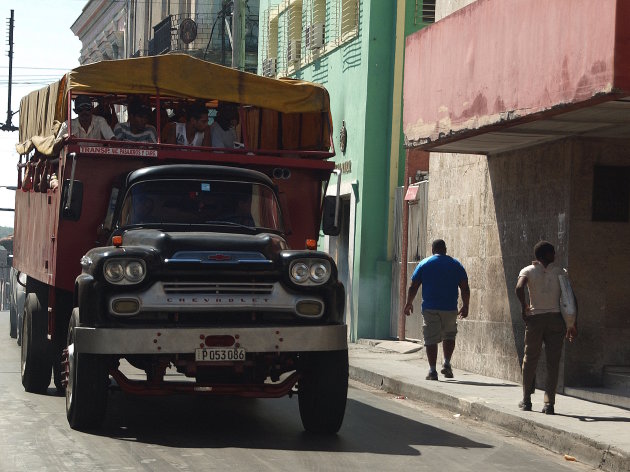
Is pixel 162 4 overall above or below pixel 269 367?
above

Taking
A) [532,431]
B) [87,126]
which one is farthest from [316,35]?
[532,431]

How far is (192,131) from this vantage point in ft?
43.1

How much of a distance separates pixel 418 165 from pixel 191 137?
10.4m

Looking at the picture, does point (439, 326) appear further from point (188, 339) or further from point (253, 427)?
point (188, 339)

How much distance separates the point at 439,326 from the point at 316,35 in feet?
42.4

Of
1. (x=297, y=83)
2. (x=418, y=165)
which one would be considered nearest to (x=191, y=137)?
(x=297, y=83)

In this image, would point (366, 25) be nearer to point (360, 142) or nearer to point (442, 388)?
point (360, 142)

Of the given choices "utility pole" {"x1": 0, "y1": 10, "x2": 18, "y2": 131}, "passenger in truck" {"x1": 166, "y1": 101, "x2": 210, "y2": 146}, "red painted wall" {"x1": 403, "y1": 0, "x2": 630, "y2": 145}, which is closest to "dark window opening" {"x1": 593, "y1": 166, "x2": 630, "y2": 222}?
"red painted wall" {"x1": 403, "y1": 0, "x2": 630, "y2": 145}

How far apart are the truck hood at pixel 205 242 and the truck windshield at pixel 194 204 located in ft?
1.62

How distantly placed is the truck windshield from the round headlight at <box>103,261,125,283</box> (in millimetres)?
1216

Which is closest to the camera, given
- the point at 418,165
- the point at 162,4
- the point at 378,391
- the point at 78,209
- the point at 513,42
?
the point at 78,209

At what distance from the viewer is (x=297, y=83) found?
13.7 meters

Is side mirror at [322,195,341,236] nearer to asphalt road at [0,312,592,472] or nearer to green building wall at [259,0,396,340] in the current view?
asphalt road at [0,312,592,472]

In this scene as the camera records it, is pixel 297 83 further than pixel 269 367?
Yes
